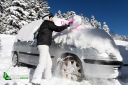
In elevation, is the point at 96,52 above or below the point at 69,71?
above

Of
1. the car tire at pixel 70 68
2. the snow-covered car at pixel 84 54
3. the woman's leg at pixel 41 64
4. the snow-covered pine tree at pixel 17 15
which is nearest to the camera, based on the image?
the snow-covered car at pixel 84 54

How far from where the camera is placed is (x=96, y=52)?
19.8 ft

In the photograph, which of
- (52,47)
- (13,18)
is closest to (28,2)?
(13,18)

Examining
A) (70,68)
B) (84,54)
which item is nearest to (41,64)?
(70,68)

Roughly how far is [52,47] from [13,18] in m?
26.4

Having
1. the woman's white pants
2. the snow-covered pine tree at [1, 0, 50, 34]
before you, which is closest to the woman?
the woman's white pants

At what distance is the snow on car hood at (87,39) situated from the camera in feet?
19.9

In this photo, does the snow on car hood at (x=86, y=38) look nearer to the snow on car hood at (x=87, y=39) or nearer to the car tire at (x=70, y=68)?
the snow on car hood at (x=87, y=39)

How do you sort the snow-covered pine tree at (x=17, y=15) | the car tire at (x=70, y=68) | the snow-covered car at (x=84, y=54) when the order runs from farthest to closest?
the snow-covered pine tree at (x=17, y=15) → the car tire at (x=70, y=68) → the snow-covered car at (x=84, y=54)

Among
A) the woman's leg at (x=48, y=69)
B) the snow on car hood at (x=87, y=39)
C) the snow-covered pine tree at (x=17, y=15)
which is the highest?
the snow-covered pine tree at (x=17, y=15)

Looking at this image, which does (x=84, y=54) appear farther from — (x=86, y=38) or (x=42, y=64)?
(x=42, y=64)

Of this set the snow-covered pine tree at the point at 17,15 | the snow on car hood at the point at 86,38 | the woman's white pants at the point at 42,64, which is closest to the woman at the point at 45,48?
the woman's white pants at the point at 42,64

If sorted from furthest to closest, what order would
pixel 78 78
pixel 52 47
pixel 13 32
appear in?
1. pixel 13 32
2. pixel 52 47
3. pixel 78 78

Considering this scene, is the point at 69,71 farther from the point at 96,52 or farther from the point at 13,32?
the point at 13,32
